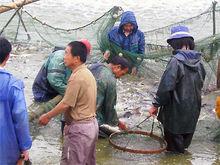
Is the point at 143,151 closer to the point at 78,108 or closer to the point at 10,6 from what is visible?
the point at 78,108

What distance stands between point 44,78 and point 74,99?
2458mm

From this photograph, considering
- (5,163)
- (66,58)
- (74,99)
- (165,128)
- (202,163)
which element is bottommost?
(202,163)

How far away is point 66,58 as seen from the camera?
16.0ft

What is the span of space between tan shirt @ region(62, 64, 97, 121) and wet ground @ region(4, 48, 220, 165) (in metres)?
1.31

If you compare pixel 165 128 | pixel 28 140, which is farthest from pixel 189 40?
pixel 28 140

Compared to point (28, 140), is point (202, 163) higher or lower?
lower

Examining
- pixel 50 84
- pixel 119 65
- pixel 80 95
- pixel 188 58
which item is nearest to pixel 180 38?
pixel 188 58

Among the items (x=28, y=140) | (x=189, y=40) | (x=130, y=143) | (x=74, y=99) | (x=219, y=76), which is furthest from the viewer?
(x=219, y=76)

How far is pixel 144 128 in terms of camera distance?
7484 mm

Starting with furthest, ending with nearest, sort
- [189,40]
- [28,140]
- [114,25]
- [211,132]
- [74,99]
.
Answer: [114,25] < [211,132] < [189,40] < [74,99] < [28,140]

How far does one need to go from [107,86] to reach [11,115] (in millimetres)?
2288

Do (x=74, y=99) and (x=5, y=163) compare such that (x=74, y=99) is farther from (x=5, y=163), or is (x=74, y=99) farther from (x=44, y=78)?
(x=44, y=78)

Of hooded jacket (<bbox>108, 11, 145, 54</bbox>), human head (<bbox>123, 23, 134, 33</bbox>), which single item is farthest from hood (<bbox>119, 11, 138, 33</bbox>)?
hooded jacket (<bbox>108, 11, 145, 54</bbox>)

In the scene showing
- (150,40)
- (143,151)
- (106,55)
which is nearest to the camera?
(143,151)
